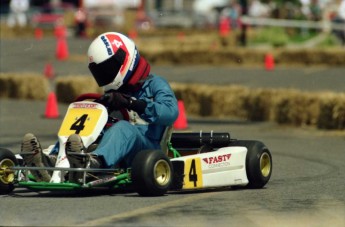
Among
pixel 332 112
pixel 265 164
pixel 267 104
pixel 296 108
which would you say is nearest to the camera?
pixel 265 164

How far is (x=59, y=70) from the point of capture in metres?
27.7

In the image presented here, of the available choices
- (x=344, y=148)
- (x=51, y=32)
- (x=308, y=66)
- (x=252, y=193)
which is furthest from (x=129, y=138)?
(x=51, y=32)

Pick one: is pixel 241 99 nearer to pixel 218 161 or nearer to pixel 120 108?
pixel 218 161

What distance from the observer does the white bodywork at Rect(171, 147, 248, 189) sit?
8.52 m

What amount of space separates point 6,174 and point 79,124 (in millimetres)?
692

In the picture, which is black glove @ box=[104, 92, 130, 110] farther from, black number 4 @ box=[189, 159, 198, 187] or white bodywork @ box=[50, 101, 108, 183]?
black number 4 @ box=[189, 159, 198, 187]

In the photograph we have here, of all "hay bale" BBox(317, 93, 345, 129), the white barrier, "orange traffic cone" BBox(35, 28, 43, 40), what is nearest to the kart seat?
"hay bale" BBox(317, 93, 345, 129)

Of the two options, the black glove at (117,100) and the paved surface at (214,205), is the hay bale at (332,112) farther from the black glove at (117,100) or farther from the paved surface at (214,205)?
the black glove at (117,100)

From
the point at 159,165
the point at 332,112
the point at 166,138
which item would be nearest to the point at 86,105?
the point at 166,138

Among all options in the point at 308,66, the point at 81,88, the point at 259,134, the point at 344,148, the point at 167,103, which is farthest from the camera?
the point at 308,66

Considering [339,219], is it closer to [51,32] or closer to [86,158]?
[86,158]

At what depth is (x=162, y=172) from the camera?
27.0 ft

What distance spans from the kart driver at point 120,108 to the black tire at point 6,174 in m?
0.32

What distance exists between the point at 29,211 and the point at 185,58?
21.5 metres
